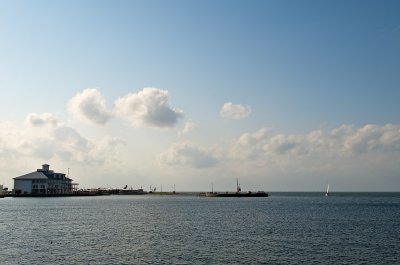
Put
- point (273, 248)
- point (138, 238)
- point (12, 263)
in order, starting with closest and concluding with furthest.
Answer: point (12, 263)
point (273, 248)
point (138, 238)

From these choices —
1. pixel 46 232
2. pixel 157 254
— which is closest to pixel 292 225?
pixel 157 254

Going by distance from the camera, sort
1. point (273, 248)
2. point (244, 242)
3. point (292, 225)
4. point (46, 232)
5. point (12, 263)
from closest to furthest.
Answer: point (12, 263) → point (273, 248) → point (244, 242) → point (46, 232) → point (292, 225)

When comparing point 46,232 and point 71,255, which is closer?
point 71,255

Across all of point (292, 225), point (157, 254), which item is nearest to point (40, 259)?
point (157, 254)

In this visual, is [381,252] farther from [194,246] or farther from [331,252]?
[194,246]

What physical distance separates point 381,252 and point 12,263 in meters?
51.6

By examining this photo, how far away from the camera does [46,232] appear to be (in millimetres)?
86875

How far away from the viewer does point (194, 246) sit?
224ft

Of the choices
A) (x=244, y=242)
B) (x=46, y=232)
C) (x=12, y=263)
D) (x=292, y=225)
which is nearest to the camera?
(x=12, y=263)

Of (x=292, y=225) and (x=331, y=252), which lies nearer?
(x=331, y=252)

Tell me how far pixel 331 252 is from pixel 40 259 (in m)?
41.2

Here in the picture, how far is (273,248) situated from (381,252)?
15767 millimetres

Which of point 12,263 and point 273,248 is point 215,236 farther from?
point 12,263

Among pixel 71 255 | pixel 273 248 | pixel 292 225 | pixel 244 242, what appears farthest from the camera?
pixel 292 225
